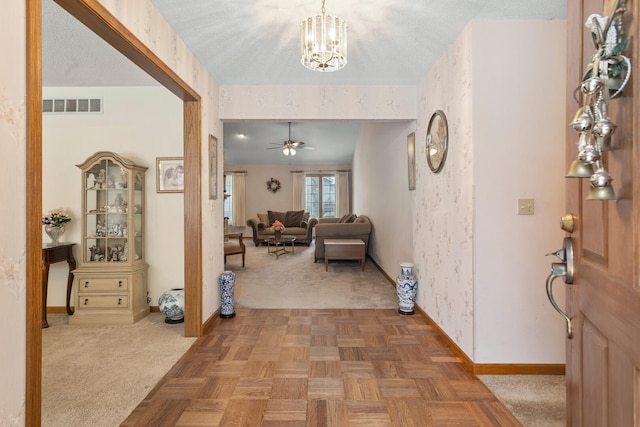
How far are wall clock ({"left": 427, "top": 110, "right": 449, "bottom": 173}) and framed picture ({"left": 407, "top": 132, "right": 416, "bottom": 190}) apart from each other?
498 millimetres

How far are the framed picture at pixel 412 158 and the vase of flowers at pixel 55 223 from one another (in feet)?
11.8

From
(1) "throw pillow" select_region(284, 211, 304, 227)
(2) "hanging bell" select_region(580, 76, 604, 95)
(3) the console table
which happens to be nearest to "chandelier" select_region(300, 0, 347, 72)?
(2) "hanging bell" select_region(580, 76, 604, 95)

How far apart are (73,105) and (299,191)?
278 inches

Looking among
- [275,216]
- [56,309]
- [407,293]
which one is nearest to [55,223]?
[56,309]

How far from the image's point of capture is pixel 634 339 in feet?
2.47

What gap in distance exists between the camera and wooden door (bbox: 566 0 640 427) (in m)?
0.76

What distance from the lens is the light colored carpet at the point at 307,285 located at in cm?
381

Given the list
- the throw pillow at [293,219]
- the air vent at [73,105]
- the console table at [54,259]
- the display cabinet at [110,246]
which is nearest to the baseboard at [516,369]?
the display cabinet at [110,246]

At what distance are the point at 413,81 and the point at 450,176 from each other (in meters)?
1.30

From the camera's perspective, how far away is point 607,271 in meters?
0.87

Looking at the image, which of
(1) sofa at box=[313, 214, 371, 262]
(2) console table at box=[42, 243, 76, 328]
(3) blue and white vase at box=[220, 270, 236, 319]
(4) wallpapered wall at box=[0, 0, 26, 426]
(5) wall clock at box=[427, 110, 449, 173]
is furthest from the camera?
(1) sofa at box=[313, 214, 371, 262]

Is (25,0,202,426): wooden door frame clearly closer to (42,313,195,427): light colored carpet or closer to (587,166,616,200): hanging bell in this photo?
(42,313,195,427): light colored carpet

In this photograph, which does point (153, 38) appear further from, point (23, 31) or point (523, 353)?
point (523, 353)

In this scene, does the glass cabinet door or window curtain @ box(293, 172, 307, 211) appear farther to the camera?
window curtain @ box(293, 172, 307, 211)
